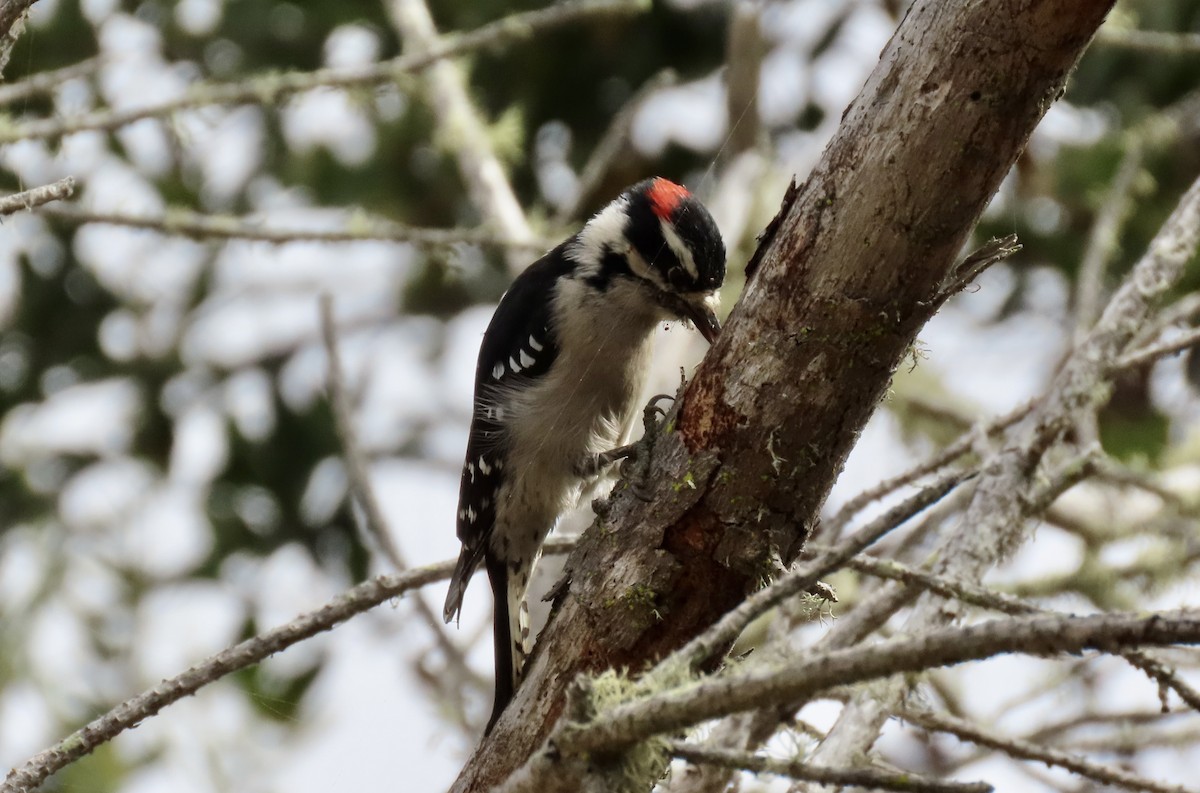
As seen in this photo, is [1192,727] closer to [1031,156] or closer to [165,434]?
[1031,156]

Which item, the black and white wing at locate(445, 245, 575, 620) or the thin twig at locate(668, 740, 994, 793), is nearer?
the thin twig at locate(668, 740, 994, 793)

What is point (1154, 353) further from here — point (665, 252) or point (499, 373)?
point (499, 373)

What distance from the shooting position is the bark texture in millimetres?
1734

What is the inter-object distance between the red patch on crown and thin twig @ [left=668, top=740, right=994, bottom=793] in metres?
2.09

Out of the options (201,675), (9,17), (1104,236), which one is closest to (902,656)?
(201,675)

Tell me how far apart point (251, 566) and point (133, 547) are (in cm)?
69

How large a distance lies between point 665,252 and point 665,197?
0.55ft

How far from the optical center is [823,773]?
4.26ft

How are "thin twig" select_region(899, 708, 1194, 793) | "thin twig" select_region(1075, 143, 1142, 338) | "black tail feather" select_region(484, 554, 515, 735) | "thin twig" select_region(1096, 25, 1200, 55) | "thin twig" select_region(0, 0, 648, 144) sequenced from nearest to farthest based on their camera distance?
"thin twig" select_region(899, 708, 1194, 793)
"thin twig" select_region(0, 0, 648, 144)
"black tail feather" select_region(484, 554, 515, 735)
"thin twig" select_region(1075, 143, 1142, 338)
"thin twig" select_region(1096, 25, 1200, 55)

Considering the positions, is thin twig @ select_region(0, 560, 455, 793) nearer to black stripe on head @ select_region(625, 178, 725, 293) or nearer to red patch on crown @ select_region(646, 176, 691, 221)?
black stripe on head @ select_region(625, 178, 725, 293)

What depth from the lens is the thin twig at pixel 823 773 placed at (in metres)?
1.24

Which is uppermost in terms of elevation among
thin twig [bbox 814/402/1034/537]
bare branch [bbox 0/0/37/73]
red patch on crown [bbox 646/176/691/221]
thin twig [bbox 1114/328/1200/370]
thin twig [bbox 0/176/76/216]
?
red patch on crown [bbox 646/176/691/221]

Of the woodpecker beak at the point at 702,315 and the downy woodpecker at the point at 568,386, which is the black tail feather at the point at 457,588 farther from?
the woodpecker beak at the point at 702,315

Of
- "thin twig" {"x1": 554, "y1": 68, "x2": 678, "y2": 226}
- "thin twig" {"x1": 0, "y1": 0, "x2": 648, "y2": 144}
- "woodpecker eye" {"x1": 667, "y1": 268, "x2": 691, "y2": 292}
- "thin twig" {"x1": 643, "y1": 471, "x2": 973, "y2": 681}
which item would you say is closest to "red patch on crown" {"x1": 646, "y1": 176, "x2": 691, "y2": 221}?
"woodpecker eye" {"x1": 667, "y1": 268, "x2": 691, "y2": 292}
